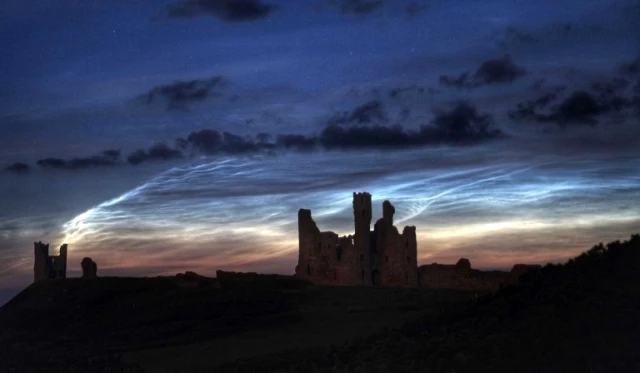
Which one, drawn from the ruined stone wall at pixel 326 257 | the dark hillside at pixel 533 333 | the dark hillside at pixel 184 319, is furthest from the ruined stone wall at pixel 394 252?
the dark hillside at pixel 533 333

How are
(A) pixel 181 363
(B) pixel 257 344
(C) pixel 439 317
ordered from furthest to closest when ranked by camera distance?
(B) pixel 257 344
(A) pixel 181 363
(C) pixel 439 317

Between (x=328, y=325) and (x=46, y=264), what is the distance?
174 feet

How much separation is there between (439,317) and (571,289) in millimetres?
5519

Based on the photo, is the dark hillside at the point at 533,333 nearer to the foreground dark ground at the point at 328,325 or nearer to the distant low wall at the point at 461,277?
the foreground dark ground at the point at 328,325

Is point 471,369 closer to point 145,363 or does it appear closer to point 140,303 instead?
point 145,363

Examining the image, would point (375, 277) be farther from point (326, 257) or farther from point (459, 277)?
point (459, 277)

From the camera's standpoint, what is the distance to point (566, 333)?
2559cm

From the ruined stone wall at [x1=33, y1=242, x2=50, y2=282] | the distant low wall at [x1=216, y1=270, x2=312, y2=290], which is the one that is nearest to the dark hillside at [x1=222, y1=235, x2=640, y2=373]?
the distant low wall at [x1=216, y1=270, x2=312, y2=290]

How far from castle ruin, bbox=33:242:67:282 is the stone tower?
30.2 meters

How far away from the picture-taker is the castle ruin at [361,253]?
77.9m

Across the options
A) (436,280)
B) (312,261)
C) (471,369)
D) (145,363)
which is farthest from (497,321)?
(312,261)

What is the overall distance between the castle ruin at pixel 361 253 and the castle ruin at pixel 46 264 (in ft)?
86.1

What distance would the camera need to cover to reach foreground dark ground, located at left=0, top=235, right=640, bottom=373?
83.9ft

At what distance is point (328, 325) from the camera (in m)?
45.1
